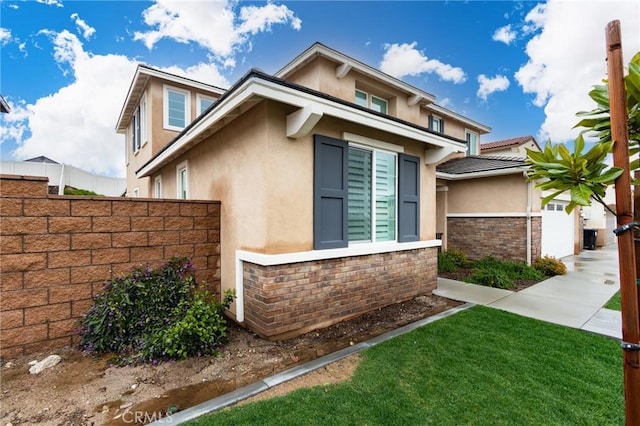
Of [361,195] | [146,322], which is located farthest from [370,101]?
[146,322]

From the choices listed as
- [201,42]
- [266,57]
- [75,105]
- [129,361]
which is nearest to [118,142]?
[75,105]

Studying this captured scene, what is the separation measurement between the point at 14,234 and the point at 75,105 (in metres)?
15.8

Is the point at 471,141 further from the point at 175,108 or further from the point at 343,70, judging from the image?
the point at 175,108

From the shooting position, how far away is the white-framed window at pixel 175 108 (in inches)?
424

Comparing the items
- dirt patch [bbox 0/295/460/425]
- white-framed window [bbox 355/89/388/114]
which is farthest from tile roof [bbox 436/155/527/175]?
dirt patch [bbox 0/295/460/425]

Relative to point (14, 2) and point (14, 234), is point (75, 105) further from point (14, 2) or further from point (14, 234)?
point (14, 234)

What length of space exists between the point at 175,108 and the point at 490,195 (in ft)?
41.7

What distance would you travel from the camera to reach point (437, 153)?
6.81 m

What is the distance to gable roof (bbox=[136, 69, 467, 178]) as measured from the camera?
3.95 meters

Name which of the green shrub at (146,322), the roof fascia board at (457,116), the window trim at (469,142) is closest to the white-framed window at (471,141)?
the window trim at (469,142)

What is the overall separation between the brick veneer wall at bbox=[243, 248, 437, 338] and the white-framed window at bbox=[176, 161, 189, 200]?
3.82m

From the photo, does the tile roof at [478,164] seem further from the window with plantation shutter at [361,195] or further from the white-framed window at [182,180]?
the white-framed window at [182,180]

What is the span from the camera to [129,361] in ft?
12.5

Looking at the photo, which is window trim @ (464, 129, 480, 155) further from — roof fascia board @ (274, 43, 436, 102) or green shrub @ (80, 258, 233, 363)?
green shrub @ (80, 258, 233, 363)
